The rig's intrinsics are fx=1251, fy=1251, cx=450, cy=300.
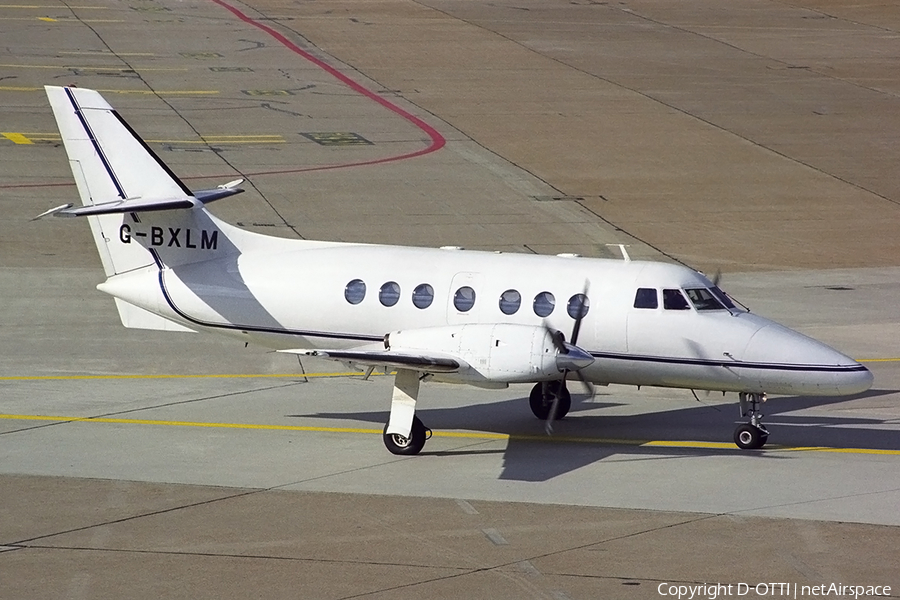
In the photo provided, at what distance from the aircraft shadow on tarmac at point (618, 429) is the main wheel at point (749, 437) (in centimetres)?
13

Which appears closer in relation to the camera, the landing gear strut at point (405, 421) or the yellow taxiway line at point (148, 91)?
the landing gear strut at point (405, 421)

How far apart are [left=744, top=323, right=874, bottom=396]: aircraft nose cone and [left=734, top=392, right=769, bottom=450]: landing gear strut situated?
0.59m

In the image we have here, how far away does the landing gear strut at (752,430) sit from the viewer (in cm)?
2005

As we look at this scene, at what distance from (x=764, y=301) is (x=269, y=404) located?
502 inches

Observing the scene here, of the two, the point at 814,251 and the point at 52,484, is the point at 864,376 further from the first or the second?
the point at 814,251

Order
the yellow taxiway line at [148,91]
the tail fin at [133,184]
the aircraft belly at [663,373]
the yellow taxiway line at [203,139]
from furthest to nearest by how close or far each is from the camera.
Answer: the yellow taxiway line at [148,91] < the yellow taxiway line at [203,139] < the tail fin at [133,184] < the aircraft belly at [663,373]

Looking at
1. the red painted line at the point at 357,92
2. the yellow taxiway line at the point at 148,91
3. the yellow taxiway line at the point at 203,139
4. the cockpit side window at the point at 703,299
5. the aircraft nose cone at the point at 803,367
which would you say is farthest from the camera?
the yellow taxiway line at the point at 148,91

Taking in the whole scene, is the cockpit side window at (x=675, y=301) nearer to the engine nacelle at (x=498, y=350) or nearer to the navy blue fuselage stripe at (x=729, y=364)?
the navy blue fuselage stripe at (x=729, y=364)

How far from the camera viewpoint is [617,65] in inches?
2133

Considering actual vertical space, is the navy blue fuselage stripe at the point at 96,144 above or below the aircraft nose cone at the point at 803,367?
above

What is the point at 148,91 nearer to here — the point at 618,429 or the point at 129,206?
the point at 129,206

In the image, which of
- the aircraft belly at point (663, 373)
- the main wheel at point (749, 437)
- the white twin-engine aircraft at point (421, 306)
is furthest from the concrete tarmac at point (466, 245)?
the white twin-engine aircraft at point (421, 306)

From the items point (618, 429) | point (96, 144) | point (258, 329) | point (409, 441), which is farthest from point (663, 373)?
point (96, 144)

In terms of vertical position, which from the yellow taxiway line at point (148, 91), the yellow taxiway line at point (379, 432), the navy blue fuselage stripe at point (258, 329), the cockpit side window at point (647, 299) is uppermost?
the cockpit side window at point (647, 299)
